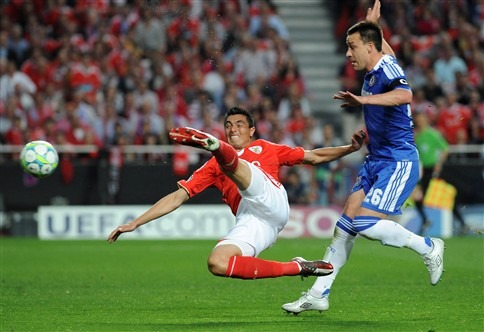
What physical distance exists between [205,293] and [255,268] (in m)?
2.90

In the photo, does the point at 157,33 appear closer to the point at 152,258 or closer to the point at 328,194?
the point at 328,194

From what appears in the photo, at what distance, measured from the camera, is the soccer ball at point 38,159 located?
440 inches

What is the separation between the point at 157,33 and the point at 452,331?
14.5 m

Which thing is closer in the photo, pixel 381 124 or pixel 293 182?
pixel 381 124

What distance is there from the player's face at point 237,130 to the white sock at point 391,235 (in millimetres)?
1169

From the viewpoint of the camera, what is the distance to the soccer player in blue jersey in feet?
28.6

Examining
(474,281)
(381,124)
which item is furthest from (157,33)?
(381,124)

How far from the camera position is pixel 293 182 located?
65.8ft

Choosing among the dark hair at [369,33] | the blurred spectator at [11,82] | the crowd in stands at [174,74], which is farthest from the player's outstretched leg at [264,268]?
the blurred spectator at [11,82]

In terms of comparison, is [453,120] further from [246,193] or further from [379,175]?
[246,193]

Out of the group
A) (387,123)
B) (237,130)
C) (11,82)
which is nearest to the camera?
(387,123)

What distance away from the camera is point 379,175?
29.1ft

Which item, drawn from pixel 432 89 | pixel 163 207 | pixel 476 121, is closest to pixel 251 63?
pixel 432 89

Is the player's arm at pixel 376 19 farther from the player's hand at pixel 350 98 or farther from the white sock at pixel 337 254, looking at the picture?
the white sock at pixel 337 254
